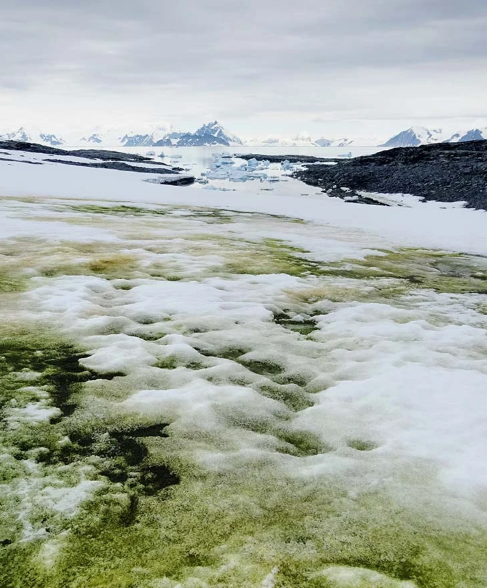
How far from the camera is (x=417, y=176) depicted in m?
33.0

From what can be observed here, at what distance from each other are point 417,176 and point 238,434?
32.7m

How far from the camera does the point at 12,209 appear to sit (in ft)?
47.9

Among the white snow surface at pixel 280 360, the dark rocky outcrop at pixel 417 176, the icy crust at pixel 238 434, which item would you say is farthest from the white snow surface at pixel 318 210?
the icy crust at pixel 238 434

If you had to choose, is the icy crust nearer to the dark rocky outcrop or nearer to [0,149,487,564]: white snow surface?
[0,149,487,564]: white snow surface

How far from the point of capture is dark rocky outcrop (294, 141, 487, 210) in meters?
27.5

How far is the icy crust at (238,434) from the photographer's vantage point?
2439mm

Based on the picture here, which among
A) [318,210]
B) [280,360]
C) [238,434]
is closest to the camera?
[238,434]

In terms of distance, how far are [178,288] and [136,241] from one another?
12.9 feet

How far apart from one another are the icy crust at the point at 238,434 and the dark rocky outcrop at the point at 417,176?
799 inches

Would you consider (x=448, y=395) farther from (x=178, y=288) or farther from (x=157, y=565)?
(x=178, y=288)

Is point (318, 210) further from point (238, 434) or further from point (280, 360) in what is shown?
point (238, 434)

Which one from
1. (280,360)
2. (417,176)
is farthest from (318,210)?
(417,176)

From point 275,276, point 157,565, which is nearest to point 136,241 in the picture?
point 275,276

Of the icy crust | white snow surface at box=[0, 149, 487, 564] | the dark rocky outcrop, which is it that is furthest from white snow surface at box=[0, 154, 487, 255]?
the icy crust
